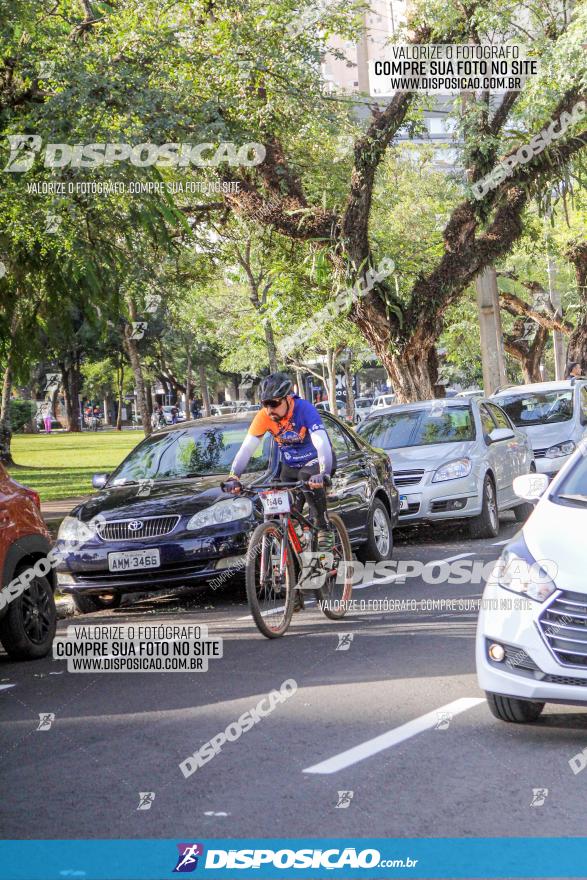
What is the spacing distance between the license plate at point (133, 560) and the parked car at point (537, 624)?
4391 mm

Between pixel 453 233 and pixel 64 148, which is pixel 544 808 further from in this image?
pixel 453 233

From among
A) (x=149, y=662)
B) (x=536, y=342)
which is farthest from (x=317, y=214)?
(x=536, y=342)

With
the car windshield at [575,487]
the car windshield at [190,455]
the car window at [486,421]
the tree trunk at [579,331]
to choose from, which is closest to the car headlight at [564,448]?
the car window at [486,421]

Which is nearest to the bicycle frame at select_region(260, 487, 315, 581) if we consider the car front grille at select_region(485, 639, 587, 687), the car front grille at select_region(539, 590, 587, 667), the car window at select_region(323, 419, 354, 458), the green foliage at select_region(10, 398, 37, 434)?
the car window at select_region(323, 419, 354, 458)

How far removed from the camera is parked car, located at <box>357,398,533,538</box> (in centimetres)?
1452

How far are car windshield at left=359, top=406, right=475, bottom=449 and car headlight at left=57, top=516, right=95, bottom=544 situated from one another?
239 inches

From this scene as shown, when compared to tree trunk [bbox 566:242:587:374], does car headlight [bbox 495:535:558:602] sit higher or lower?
lower

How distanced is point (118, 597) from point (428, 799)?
22.7 ft

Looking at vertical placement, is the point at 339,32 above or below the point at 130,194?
above

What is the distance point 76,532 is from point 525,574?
17.9 feet

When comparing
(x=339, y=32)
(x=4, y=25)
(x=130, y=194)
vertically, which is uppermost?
(x=339, y=32)

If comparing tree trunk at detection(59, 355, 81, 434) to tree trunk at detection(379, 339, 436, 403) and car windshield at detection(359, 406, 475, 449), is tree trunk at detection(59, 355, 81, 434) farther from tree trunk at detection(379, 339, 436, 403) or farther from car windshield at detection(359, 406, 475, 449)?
car windshield at detection(359, 406, 475, 449)

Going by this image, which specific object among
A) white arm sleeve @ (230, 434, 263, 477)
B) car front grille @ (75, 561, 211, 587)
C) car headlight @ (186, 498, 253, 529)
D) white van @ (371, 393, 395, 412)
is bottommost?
white van @ (371, 393, 395, 412)

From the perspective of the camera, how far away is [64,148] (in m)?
12.2
